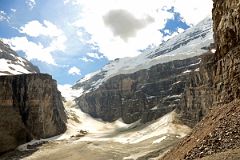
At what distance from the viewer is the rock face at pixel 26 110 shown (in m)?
124

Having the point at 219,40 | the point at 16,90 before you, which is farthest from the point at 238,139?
the point at 16,90

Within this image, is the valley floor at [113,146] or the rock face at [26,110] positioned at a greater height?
the rock face at [26,110]

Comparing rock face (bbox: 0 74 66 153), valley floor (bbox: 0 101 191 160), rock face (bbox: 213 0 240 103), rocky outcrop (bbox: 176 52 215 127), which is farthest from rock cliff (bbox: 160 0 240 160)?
rock face (bbox: 0 74 66 153)

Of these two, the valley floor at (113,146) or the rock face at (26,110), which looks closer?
the valley floor at (113,146)

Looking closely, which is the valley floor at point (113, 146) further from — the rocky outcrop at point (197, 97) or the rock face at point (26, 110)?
the rock face at point (26, 110)

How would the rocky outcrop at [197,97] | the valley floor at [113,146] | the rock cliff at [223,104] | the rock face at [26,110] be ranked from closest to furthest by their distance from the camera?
the rock cliff at [223,104] < the valley floor at [113,146] < the rocky outcrop at [197,97] < the rock face at [26,110]

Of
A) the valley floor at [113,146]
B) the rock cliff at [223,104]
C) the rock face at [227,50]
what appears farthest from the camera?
the valley floor at [113,146]

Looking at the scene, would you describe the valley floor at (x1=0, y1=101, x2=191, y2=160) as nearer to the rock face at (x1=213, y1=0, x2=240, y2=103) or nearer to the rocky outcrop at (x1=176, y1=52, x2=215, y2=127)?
the rocky outcrop at (x1=176, y1=52, x2=215, y2=127)

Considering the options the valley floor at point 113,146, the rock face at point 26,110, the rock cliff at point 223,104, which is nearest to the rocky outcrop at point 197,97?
the valley floor at point 113,146

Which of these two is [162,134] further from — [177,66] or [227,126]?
[227,126]

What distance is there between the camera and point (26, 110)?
136625mm

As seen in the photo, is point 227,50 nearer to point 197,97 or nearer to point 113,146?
point 113,146

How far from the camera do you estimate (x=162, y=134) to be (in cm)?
12056

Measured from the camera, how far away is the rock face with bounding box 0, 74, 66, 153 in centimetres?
12394
